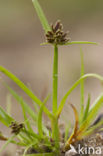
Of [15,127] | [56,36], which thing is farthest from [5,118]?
[56,36]

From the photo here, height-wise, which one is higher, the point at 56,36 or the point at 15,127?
the point at 56,36

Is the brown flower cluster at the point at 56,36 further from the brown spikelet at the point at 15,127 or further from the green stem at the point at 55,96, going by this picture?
the brown spikelet at the point at 15,127

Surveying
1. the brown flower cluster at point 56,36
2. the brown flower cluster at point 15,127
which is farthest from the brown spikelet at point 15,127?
the brown flower cluster at point 56,36

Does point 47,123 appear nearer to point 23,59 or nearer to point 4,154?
point 4,154

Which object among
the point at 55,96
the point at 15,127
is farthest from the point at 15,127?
the point at 55,96

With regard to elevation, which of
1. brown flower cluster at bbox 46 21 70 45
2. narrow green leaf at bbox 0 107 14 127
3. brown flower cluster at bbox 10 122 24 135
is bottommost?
brown flower cluster at bbox 10 122 24 135

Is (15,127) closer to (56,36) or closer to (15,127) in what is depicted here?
(15,127)

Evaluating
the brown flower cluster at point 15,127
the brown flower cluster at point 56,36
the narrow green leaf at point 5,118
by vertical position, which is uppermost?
the brown flower cluster at point 56,36

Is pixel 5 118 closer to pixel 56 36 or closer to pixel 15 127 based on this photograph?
pixel 15 127

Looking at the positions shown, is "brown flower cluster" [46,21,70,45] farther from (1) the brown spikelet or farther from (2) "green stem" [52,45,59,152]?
(1) the brown spikelet

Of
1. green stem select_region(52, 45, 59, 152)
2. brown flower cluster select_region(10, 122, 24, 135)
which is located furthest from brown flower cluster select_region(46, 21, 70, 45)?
brown flower cluster select_region(10, 122, 24, 135)

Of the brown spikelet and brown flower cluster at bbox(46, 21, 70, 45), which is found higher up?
brown flower cluster at bbox(46, 21, 70, 45)

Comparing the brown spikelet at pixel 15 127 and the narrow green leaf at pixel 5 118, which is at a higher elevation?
the narrow green leaf at pixel 5 118

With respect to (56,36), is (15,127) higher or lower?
lower
